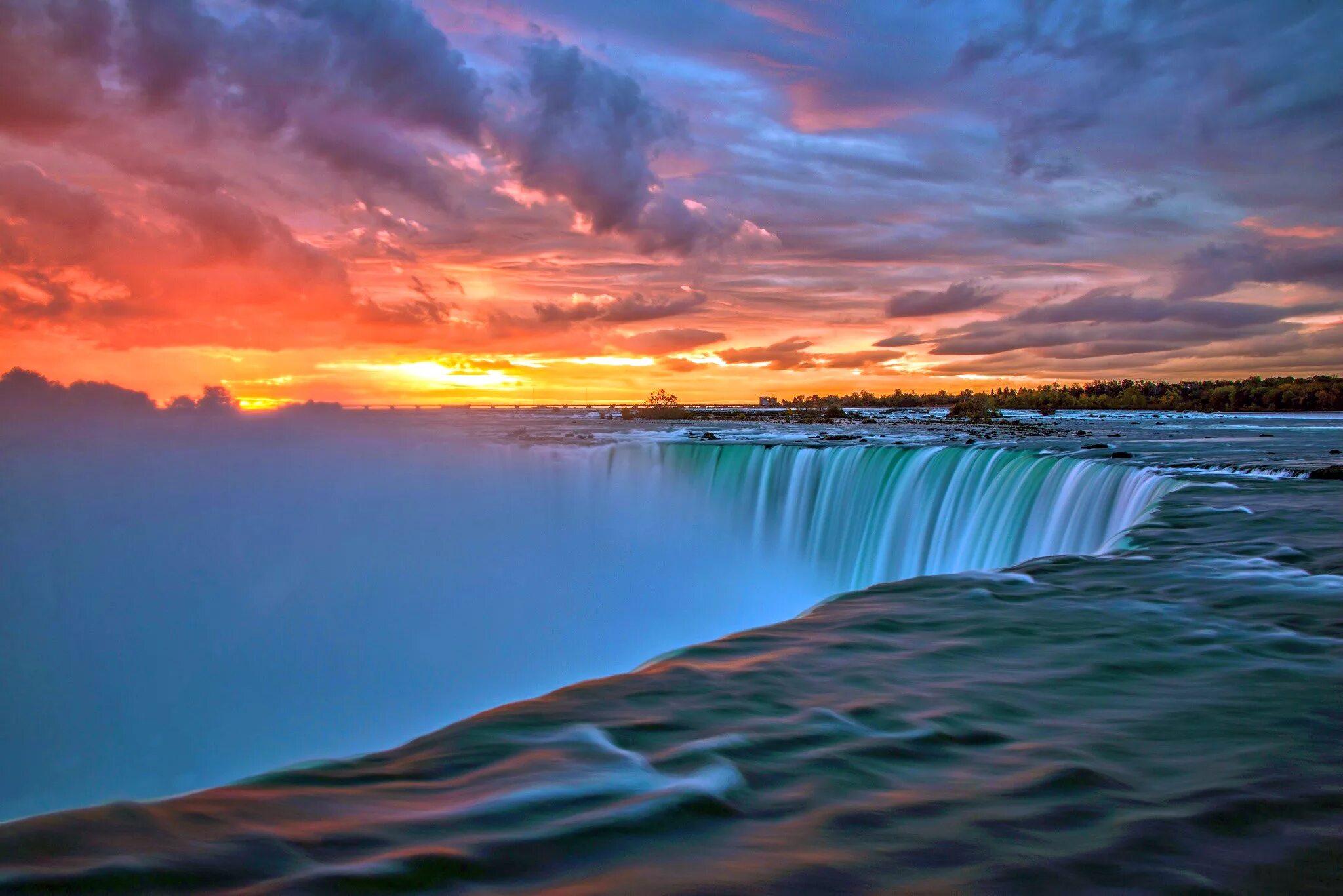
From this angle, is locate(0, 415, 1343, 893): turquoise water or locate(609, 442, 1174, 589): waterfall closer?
locate(0, 415, 1343, 893): turquoise water

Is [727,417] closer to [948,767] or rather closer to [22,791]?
[22,791]

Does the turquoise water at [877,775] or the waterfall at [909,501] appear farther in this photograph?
the waterfall at [909,501]

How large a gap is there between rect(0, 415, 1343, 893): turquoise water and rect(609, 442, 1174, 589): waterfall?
4713 millimetres

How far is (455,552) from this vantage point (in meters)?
29.5

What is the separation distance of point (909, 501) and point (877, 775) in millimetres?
18938

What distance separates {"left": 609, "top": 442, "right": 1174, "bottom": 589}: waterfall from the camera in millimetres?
15258

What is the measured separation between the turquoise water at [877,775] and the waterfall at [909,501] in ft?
15.5

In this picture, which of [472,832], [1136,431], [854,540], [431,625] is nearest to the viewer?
[472,832]

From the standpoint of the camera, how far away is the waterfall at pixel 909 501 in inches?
601

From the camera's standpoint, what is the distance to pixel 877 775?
3.50m

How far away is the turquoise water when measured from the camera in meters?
2.59

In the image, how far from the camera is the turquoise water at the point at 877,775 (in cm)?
259

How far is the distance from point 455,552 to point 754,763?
89.9ft

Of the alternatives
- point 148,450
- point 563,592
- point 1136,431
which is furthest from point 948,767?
point 1136,431
